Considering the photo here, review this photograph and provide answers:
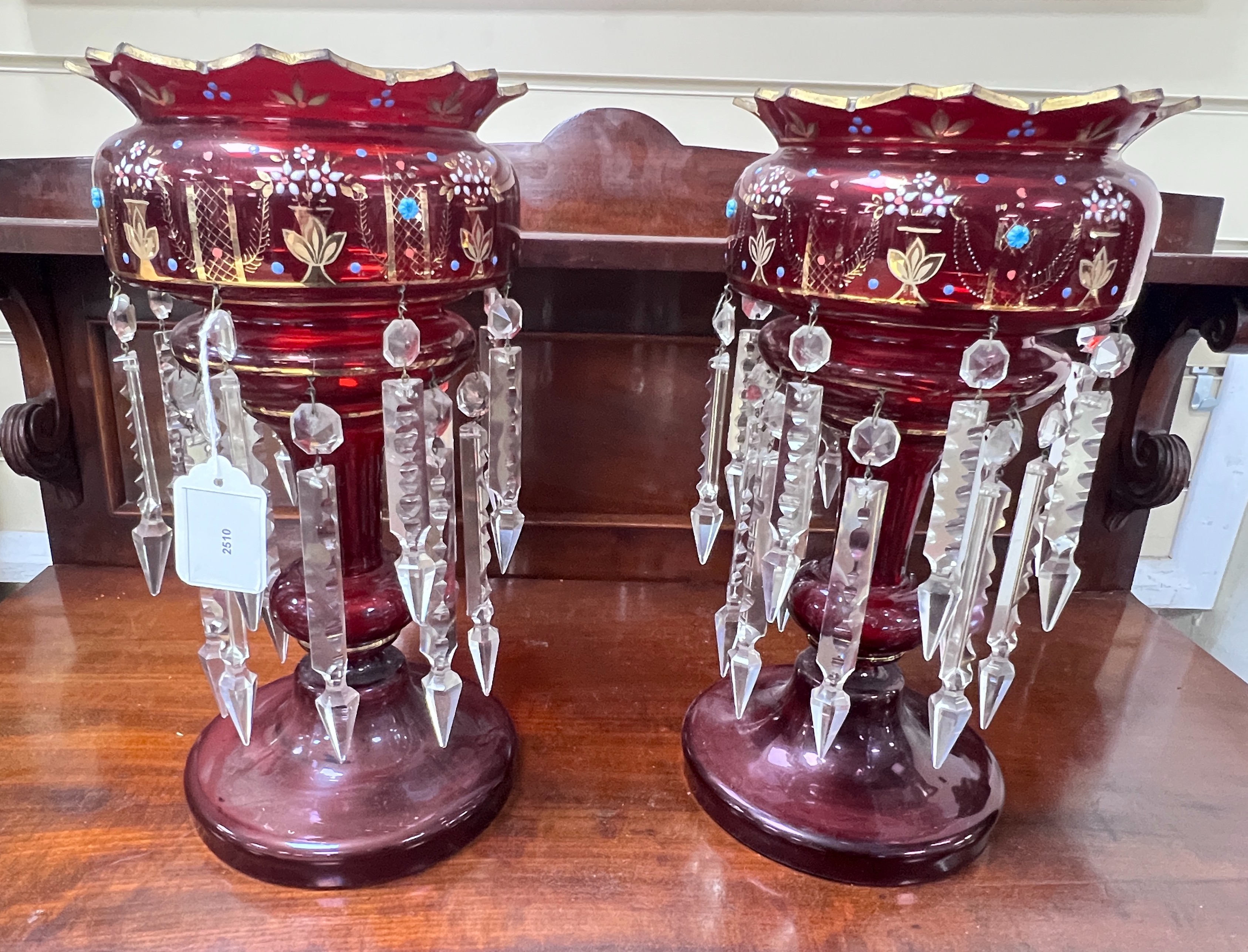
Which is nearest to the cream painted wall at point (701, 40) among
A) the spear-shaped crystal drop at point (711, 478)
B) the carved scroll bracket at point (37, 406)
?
the carved scroll bracket at point (37, 406)

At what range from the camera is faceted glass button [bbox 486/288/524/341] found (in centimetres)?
42

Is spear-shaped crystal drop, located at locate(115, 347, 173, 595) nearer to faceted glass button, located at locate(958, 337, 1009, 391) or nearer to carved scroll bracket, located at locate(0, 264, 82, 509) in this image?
carved scroll bracket, located at locate(0, 264, 82, 509)

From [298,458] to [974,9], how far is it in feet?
2.62

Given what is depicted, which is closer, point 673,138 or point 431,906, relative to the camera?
point 431,906

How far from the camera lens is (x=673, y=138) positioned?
0.75 m

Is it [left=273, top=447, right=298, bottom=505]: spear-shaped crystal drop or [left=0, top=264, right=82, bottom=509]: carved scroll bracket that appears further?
[left=0, top=264, right=82, bottom=509]: carved scroll bracket

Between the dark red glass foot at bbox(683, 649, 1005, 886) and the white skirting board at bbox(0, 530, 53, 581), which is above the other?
the dark red glass foot at bbox(683, 649, 1005, 886)

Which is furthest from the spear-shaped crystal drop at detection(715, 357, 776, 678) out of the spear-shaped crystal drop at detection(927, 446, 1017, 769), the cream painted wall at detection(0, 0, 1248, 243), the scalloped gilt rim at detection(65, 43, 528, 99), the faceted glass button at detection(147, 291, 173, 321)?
the cream painted wall at detection(0, 0, 1248, 243)

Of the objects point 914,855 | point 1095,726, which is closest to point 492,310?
point 914,855

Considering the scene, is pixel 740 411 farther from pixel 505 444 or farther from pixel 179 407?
→ pixel 179 407

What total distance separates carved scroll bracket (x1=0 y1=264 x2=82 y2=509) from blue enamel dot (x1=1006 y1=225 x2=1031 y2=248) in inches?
29.8

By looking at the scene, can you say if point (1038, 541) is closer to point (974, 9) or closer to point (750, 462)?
point (750, 462)

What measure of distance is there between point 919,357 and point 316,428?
0.94 feet

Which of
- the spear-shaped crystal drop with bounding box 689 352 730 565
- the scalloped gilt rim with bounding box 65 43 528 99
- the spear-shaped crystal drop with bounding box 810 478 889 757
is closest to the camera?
the scalloped gilt rim with bounding box 65 43 528 99
